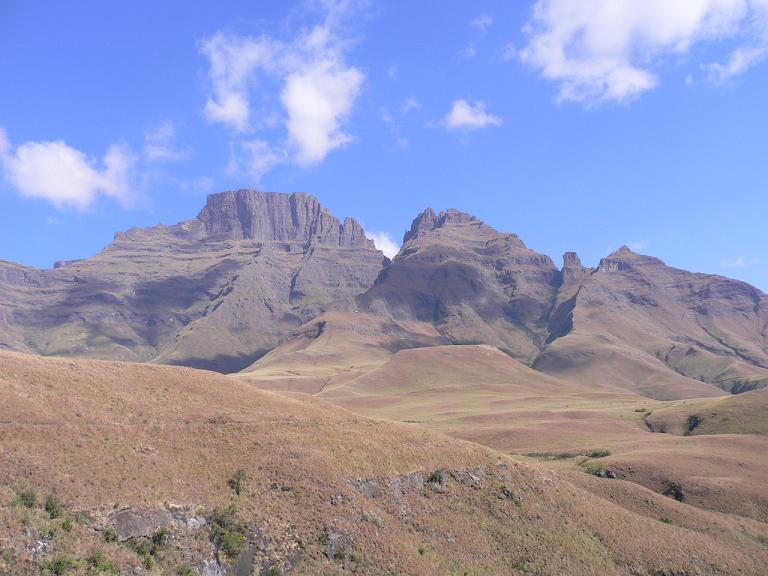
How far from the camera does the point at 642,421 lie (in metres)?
144

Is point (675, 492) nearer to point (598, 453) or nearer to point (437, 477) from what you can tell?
point (598, 453)

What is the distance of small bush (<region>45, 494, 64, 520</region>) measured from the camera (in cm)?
3484

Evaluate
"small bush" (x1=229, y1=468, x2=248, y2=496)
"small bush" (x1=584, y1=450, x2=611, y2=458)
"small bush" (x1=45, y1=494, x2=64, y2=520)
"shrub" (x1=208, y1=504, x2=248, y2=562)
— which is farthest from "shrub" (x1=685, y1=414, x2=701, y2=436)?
"small bush" (x1=45, y1=494, x2=64, y2=520)

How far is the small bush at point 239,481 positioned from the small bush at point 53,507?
12491 millimetres

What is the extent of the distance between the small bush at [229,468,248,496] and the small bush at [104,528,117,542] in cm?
1032

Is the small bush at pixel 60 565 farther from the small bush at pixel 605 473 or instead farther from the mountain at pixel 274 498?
the small bush at pixel 605 473

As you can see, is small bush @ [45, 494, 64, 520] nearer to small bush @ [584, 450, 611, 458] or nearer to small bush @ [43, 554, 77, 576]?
small bush @ [43, 554, 77, 576]

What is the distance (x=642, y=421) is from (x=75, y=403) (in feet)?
415

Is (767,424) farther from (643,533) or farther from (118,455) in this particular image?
(118,455)

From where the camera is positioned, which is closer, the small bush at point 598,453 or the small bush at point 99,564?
the small bush at point 99,564

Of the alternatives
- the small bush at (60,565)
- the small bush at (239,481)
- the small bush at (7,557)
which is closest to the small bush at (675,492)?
the small bush at (239,481)

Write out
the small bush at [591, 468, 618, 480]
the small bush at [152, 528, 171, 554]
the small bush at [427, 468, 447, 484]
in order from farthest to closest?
the small bush at [591, 468, 618, 480] < the small bush at [427, 468, 447, 484] < the small bush at [152, 528, 171, 554]

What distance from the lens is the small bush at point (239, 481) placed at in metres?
45.6

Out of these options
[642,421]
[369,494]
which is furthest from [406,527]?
[642,421]
